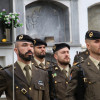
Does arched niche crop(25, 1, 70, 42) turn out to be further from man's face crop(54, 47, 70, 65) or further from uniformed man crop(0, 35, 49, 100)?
uniformed man crop(0, 35, 49, 100)

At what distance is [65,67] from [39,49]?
1485 mm

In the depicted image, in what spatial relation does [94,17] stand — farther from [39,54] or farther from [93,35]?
[93,35]

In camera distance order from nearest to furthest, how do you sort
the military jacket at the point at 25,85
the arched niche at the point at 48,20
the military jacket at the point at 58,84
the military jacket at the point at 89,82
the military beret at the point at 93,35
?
the military jacket at the point at 89,82 → the military beret at the point at 93,35 → the military jacket at the point at 25,85 → the military jacket at the point at 58,84 → the arched niche at the point at 48,20

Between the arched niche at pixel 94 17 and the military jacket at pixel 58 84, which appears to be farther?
the arched niche at pixel 94 17

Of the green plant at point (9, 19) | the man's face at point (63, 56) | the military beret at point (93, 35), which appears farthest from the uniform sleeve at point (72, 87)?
the green plant at point (9, 19)

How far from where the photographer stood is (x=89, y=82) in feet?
20.8

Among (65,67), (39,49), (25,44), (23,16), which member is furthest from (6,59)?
(25,44)

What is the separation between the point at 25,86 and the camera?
22.5ft

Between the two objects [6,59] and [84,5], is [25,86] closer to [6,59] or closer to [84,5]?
[6,59]

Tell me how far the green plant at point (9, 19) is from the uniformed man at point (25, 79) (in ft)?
21.2

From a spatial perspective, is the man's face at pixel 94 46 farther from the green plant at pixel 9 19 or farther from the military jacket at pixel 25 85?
the green plant at pixel 9 19

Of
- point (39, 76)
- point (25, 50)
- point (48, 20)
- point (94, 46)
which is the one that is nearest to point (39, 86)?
point (39, 76)

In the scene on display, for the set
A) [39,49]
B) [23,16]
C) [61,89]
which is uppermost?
[23,16]

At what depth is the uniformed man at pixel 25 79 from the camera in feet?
22.3
